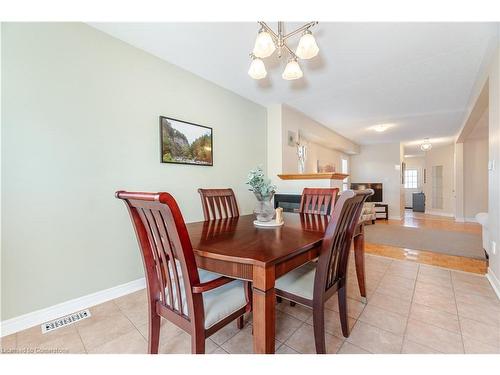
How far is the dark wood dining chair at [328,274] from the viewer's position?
3.68 ft

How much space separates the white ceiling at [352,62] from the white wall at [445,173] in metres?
4.19

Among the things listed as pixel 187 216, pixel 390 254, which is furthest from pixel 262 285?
pixel 390 254

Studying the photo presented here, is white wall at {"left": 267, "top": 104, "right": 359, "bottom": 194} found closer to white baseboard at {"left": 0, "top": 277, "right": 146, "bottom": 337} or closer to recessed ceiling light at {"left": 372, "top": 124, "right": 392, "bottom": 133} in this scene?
recessed ceiling light at {"left": 372, "top": 124, "right": 392, "bottom": 133}

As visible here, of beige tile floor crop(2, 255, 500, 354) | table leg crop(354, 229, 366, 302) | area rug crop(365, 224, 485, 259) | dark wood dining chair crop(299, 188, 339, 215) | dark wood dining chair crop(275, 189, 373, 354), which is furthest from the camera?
area rug crop(365, 224, 485, 259)

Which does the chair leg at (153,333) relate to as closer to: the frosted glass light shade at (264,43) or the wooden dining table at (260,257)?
the wooden dining table at (260,257)

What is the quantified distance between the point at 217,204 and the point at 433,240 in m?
4.08

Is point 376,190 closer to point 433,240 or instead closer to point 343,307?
point 433,240

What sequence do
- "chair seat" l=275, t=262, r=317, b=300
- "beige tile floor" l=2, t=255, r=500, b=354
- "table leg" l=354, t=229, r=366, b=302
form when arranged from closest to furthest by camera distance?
"chair seat" l=275, t=262, r=317, b=300, "beige tile floor" l=2, t=255, r=500, b=354, "table leg" l=354, t=229, r=366, b=302

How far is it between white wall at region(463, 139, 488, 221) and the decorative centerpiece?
734 cm

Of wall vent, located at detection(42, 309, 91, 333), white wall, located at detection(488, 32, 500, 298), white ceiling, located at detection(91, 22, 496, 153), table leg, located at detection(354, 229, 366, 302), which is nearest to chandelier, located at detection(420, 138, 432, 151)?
white ceiling, located at detection(91, 22, 496, 153)

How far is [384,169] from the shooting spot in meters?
7.12

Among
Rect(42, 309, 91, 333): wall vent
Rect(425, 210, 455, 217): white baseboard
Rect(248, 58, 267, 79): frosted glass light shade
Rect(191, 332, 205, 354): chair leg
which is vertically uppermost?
Rect(248, 58, 267, 79): frosted glass light shade

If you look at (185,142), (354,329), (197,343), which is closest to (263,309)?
(197,343)

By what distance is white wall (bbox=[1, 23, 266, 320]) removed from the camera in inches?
60.9
